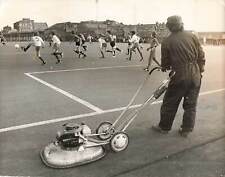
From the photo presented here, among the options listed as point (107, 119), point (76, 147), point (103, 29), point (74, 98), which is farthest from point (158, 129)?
point (103, 29)

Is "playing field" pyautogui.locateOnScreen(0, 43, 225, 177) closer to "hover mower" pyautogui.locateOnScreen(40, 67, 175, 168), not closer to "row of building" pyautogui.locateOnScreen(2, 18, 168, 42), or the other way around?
"hover mower" pyautogui.locateOnScreen(40, 67, 175, 168)

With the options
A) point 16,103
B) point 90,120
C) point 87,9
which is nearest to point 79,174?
point 90,120

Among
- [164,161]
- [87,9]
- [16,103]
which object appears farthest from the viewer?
[16,103]

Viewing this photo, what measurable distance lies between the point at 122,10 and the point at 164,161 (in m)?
2.78

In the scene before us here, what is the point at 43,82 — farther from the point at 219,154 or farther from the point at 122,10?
the point at 219,154

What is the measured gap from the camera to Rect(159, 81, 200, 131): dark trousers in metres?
5.94

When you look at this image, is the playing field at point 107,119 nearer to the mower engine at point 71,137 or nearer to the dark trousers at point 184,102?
the dark trousers at point 184,102

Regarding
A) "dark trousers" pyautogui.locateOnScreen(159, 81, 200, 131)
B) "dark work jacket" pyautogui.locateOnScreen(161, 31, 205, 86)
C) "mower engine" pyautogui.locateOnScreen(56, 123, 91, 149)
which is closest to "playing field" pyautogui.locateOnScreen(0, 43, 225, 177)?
"dark trousers" pyautogui.locateOnScreen(159, 81, 200, 131)

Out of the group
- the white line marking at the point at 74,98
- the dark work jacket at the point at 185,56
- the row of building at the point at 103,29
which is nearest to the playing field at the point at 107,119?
the white line marking at the point at 74,98

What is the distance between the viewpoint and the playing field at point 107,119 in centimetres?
477

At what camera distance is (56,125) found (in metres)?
6.68

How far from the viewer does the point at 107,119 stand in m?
7.06

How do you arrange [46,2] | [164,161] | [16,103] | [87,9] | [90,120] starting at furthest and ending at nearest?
[16,103] → [90,120] → [87,9] → [46,2] → [164,161]

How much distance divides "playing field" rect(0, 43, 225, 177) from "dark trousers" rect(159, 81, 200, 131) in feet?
0.71
